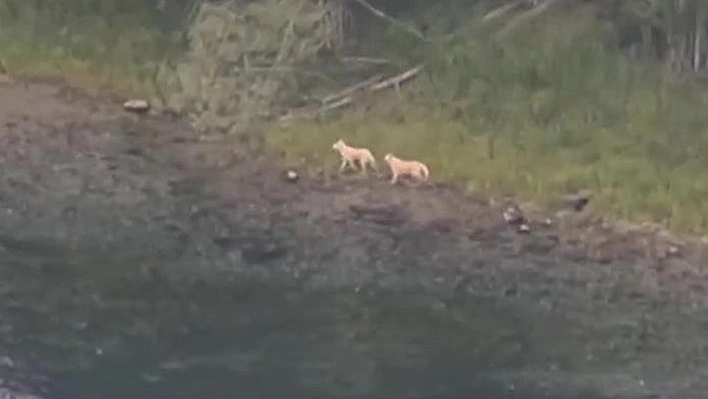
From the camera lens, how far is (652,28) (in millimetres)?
15742

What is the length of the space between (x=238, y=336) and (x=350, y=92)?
16.3 ft

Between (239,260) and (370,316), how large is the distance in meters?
1.35

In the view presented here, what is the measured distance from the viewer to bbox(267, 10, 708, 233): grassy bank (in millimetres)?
14047

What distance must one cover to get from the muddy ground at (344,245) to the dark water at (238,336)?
0.23 ft

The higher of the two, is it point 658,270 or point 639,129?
point 639,129

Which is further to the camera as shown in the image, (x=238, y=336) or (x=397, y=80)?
(x=397, y=80)

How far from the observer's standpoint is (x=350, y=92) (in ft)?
51.4

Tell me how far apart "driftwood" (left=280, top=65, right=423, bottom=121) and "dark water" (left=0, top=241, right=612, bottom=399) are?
10.9 ft

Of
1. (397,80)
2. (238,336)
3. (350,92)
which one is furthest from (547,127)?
(238,336)

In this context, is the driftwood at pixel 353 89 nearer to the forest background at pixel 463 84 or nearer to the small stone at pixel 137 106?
the forest background at pixel 463 84

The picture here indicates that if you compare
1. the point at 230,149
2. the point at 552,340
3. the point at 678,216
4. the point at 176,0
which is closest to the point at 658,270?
the point at 678,216

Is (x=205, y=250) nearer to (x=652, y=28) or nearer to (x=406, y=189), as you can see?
(x=406, y=189)

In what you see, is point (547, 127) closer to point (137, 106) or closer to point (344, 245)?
point (344, 245)

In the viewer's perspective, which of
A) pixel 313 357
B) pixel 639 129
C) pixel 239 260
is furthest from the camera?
pixel 639 129
